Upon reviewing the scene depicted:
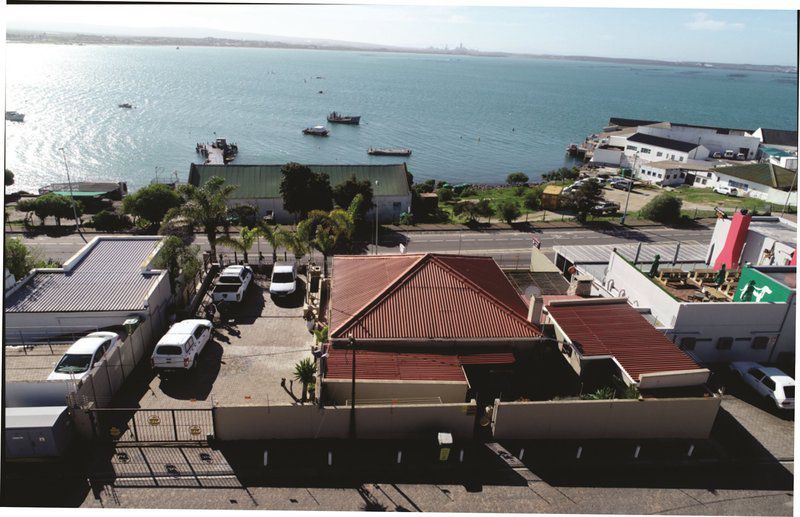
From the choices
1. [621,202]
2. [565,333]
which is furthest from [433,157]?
[565,333]

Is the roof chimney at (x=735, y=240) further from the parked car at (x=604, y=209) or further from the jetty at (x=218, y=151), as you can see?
the jetty at (x=218, y=151)

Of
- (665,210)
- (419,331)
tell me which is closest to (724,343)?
(419,331)

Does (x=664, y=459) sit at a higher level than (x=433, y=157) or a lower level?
higher

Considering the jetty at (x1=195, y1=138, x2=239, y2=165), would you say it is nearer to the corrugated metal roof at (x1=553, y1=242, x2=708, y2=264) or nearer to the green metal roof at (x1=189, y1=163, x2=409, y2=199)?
the green metal roof at (x1=189, y1=163, x2=409, y2=199)

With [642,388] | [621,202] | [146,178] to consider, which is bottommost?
[146,178]

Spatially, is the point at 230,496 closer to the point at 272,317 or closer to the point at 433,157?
the point at 272,317

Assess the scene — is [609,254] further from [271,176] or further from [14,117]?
[14,117]

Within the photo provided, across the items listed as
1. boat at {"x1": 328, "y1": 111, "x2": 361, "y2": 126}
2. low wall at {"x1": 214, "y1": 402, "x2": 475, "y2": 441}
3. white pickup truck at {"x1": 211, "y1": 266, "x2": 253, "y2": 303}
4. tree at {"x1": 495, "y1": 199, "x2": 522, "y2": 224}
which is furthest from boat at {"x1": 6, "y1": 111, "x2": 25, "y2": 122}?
low wall at {"x1": 214, "y1": 402, "x2": 475, "y2": 441}
